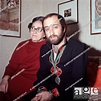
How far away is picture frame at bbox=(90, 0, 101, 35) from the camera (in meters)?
0.97

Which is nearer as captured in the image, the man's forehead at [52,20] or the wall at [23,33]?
the man's forehead at [52,20]

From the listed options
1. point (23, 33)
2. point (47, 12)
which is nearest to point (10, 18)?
point (23, 33)

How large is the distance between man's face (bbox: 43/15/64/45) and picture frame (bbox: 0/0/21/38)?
243mm

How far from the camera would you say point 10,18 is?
89cm

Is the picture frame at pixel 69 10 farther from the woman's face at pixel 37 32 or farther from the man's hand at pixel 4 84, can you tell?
the man's hand at pixel 4 84

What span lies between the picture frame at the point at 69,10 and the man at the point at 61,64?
0.84ft

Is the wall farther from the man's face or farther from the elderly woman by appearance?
the man's face

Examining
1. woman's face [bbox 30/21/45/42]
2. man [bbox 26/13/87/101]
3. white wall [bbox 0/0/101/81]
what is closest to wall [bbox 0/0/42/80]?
white wall [bbox 0/0/101/81]

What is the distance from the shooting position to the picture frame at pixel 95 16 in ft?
3.17

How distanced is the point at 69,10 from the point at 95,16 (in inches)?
6.5

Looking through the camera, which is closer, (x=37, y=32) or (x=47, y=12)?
Result: (x=37, y=32)

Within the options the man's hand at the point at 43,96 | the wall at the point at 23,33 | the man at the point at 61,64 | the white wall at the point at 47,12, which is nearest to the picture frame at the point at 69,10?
the white wall at the point at 47,12

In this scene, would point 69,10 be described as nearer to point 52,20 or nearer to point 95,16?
point 95,16

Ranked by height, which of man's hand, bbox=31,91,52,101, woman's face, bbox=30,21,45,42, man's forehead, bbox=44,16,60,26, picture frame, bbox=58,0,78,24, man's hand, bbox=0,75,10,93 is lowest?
man's hand, bbox=31,91,52,101
